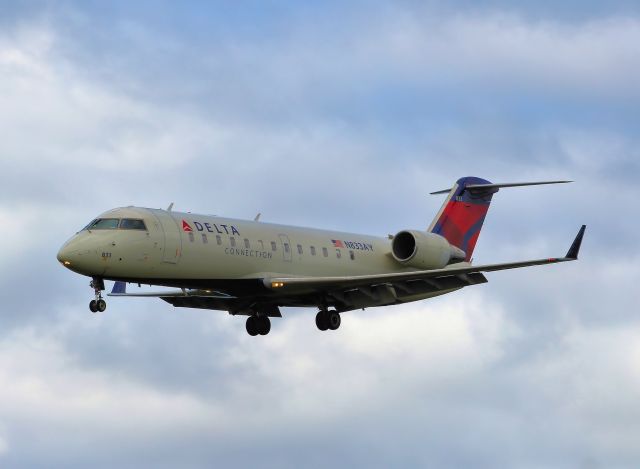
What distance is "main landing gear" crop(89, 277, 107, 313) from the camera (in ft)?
136

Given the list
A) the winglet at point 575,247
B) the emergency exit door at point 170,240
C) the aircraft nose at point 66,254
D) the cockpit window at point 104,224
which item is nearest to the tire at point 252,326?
the emergency exit door at point 170,240

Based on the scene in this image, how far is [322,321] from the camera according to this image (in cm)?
4672

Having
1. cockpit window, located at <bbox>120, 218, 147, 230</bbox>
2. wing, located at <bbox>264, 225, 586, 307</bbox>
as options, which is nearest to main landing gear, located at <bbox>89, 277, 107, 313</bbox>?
cockpit window, located at <bbox>120, 218, 147, 230</bbox>

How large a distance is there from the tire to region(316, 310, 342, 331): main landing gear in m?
2.47

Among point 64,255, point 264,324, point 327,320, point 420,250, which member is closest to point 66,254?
point 64,255

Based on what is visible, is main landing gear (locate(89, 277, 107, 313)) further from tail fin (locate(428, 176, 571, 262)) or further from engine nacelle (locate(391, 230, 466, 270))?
tail fin (locate(428, 176, 571, 262))

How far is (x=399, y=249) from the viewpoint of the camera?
49156mm

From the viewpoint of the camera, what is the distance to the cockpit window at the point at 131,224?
42531mm

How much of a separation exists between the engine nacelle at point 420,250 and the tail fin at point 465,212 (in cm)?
252

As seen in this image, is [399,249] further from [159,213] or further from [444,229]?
[159,213]

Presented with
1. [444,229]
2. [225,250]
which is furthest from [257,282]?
[444,229]

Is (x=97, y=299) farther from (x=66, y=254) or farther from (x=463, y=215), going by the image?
(x=463, y=215)

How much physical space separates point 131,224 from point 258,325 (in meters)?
7.34

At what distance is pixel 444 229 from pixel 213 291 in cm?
962
